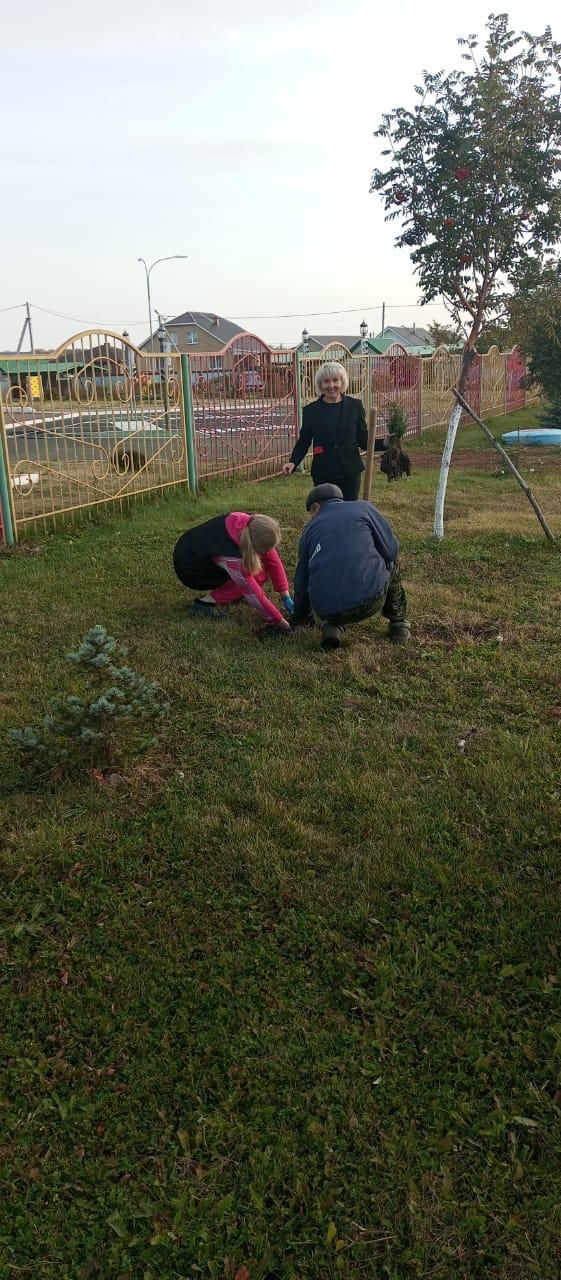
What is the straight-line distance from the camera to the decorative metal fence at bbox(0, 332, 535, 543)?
8305 mm

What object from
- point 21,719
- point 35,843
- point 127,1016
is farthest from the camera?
point 21,719

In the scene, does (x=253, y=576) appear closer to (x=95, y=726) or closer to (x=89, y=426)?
(x=95, y=726)

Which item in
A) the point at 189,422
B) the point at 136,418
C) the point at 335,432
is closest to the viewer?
the point at 335,432

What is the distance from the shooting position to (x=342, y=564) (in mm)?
5125

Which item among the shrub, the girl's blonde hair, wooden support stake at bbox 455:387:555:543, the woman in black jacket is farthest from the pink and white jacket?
wooden support stake at bbox 455:387:555:543

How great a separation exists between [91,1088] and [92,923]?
68cm

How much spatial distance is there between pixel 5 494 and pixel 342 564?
14.3 feet

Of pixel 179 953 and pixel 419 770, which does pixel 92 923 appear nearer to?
pixel 179 953

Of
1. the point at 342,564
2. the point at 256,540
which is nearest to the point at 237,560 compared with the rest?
the point at 256,540

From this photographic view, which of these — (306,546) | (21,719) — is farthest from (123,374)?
(21,719)

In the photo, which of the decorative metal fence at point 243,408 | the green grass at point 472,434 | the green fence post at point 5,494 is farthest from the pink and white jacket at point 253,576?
the green grass at point 472,434

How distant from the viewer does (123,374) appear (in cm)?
970

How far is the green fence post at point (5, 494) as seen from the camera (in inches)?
316

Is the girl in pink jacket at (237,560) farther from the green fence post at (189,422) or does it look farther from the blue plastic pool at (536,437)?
the blue plastic pool at (536,437)
